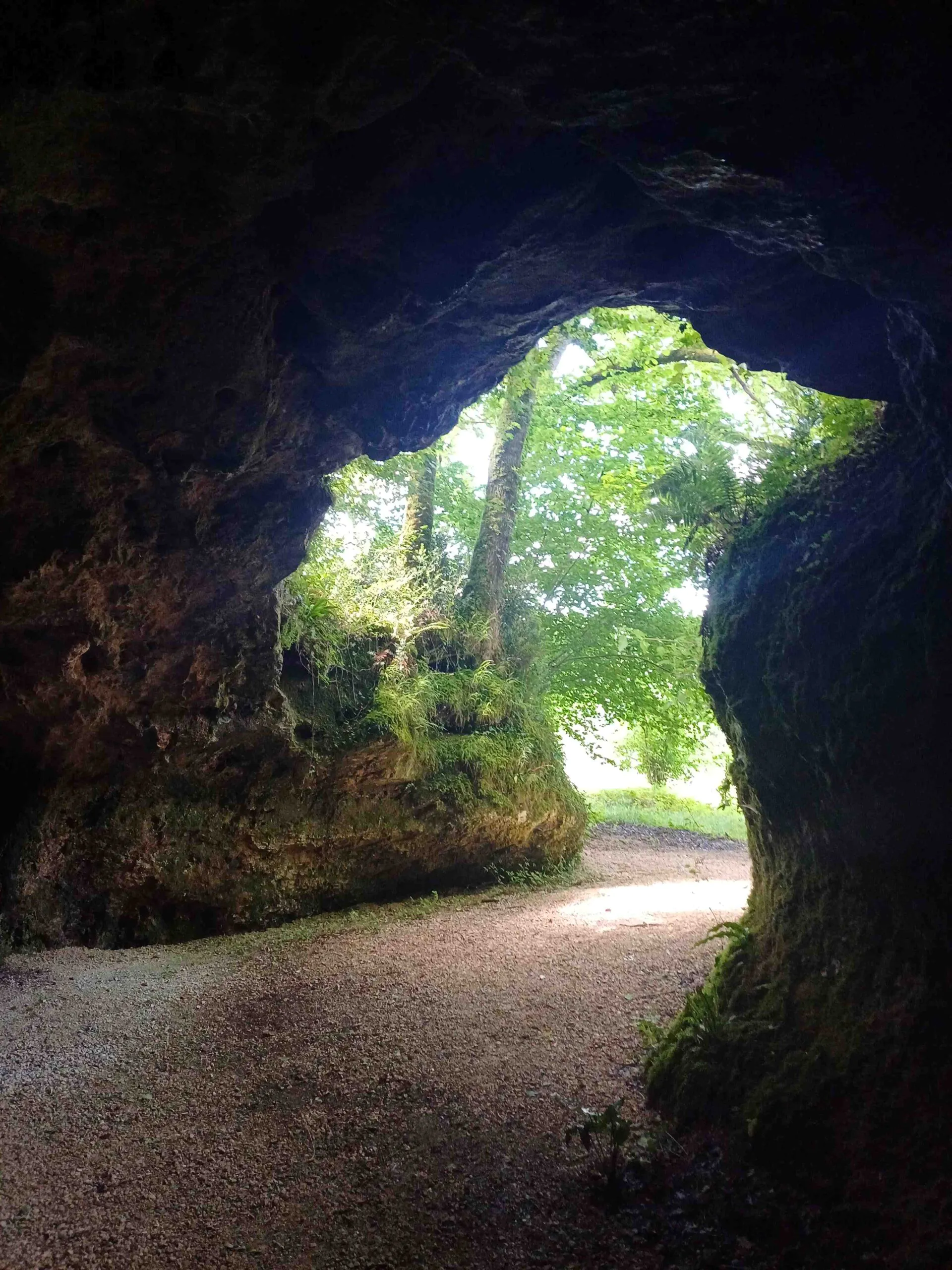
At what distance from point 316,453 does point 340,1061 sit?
14.4ft

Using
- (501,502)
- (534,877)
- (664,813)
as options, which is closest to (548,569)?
(501,502)

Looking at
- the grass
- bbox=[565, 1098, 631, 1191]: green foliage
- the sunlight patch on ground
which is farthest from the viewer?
the grass

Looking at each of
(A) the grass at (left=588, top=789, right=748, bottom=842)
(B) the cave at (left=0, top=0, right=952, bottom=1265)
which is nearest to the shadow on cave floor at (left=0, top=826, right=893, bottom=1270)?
(B) the cave at (left=0, top=0, right=952, bottom=1265)

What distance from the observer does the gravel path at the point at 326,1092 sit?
110 inches

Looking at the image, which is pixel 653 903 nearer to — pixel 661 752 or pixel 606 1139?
pixel 606 1139

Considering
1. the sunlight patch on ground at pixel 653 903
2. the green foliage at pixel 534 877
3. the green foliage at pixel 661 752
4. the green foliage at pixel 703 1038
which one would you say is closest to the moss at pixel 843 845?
the green foliage at pixel 703 1038

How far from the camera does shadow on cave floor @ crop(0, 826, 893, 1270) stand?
9.01 feet

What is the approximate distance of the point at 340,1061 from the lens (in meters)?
4.21

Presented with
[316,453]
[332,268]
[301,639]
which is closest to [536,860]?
[301,639]

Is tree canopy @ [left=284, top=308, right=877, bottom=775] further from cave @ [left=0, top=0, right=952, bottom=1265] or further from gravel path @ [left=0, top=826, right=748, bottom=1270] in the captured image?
gravel path @ [left=0, top=826, right=748, bottom=1270]

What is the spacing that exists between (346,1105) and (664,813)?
14.4 metres

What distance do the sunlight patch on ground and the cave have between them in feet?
10.3

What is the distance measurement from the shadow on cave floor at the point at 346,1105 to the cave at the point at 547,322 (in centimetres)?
71

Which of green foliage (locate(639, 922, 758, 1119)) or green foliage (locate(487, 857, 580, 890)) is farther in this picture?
green foliage (locate(487, 857, 580, 890))
